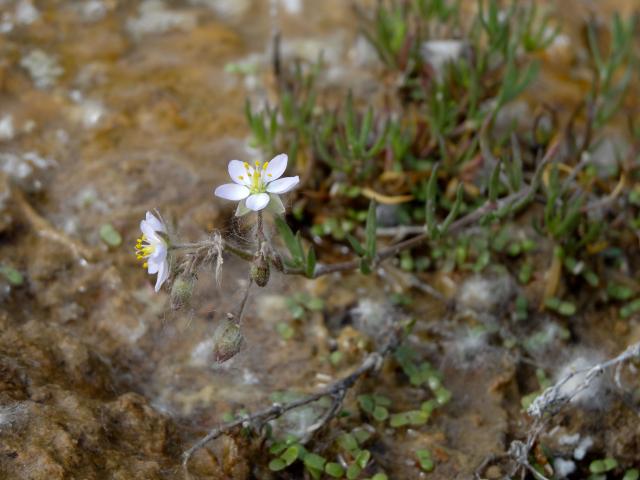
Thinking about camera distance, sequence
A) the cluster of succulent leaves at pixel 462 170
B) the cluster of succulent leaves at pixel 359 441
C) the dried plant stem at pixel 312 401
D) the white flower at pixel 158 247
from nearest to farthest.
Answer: the white flower at pixel 158 247 < the dried plant stem at pixel 312 401 < the cluster of succulent leaves at pixel 359 441 < the cluster of succulent leaves at pixel 462 170

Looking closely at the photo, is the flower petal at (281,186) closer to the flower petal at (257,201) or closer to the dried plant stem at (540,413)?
the flower petal at (257,201)

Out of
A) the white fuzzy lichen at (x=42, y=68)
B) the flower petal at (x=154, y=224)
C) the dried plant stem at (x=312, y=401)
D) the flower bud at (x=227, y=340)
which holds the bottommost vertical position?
the dried plant stem at (x=312, y=401)

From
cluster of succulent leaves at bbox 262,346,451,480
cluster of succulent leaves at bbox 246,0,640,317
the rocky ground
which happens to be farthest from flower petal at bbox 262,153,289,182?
cluster of succulent leaves at bbox 262,346,451,480

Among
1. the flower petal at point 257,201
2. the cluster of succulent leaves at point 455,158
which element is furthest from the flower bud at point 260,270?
the cluster of succulent leaves at point 455,158

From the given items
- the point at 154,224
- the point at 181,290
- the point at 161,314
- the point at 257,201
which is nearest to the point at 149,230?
the point at 154,224

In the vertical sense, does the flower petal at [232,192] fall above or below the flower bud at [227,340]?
above

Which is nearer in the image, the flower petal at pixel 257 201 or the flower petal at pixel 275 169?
the flower petal at pixel 257 201

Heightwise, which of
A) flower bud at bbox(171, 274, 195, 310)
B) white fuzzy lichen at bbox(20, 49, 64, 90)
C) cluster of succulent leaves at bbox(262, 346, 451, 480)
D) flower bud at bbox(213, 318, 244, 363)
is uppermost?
flower bud at bbox(171, 274, 195, 310)

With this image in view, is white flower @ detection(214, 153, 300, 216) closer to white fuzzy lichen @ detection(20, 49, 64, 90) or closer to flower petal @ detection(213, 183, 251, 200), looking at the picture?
flower petal @ detection(213, 183, 251, 200)
